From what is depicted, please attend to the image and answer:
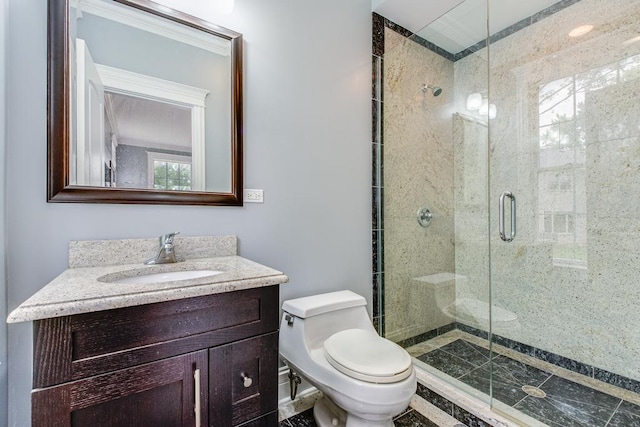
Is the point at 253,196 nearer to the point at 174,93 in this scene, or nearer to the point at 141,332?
the point at 174,93

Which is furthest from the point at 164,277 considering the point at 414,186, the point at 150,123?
the point at 414,186

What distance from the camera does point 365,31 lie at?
2.03 m

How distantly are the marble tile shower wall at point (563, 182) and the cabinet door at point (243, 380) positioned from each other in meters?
1.36

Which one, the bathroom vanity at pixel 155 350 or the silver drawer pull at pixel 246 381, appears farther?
Result: the silver drawer pull at pixel 246 381

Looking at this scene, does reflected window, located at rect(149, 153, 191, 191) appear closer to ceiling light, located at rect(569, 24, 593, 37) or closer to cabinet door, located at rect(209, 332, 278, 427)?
cabinet door, located at rect(209, 332, 278, 427)

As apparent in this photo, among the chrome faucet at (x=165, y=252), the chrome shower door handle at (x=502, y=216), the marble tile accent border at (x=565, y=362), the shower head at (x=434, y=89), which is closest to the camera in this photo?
the chrome faucet at (x=165, y=252)

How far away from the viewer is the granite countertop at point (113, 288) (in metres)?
0.69

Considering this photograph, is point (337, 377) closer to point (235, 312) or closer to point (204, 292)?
point (235, 312)

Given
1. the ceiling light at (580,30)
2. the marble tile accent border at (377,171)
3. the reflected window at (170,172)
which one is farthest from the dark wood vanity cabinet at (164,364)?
the ceiling light at (580,30)

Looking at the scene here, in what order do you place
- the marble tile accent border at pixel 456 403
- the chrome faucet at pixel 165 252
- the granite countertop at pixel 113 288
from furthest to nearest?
the marble tile accent border at pixel 456 403 < the chrome faucet at pixel 165 252 < the granite countertop at pixel 113 288

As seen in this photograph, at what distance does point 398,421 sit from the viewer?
1532mm

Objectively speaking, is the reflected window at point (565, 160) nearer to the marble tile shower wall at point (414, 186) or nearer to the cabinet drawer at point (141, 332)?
the marble tile shower wall at point (414, 186)

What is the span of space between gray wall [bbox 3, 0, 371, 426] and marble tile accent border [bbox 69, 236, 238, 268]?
4 cm

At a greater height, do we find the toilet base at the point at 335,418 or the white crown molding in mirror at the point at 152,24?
the white crown molding in mirror at the point at 152,24
